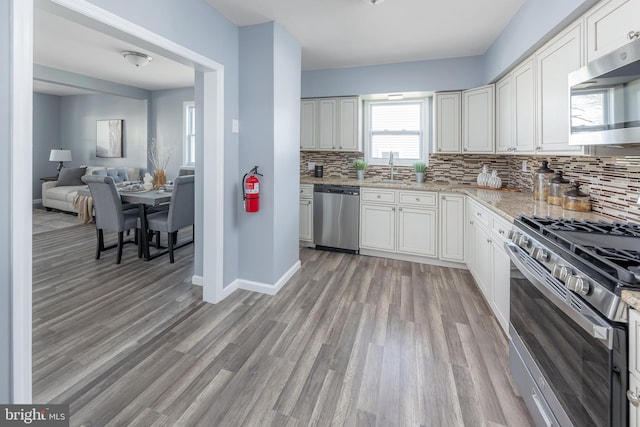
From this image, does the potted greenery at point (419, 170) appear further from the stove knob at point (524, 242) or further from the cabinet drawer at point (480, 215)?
the stove knob at point (524, 242)

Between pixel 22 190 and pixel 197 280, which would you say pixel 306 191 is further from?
pixel 22 190

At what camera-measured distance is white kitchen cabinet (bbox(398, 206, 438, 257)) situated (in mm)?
3844

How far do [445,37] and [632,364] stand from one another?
3334 millimetres

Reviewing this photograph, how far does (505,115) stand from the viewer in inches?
128

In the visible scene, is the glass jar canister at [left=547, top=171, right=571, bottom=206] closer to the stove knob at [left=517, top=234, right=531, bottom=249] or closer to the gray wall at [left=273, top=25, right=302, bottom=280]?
the stove knob at [left=517, top=234, right=531, bottom=249]

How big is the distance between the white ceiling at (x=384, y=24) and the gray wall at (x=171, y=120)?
3.82 meters

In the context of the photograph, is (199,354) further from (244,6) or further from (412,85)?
(412,85)

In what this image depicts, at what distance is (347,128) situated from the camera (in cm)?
450

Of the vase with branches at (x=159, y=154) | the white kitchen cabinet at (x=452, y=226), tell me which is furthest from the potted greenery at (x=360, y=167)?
the vase with branches at (x=159, y=154)

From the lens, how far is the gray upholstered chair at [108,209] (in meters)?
3.68

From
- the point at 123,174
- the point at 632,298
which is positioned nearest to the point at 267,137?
the point at 632,298

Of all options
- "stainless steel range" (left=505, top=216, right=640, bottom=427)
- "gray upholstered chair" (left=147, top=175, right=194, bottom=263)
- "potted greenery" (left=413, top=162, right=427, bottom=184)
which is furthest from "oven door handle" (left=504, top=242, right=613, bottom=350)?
"gray upholstered chair" (left=147, top=175, right=194, bottom=263)

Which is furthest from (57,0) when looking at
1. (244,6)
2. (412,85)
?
(412,85)

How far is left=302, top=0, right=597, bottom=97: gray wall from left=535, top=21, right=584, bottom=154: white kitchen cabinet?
0.11 meters
